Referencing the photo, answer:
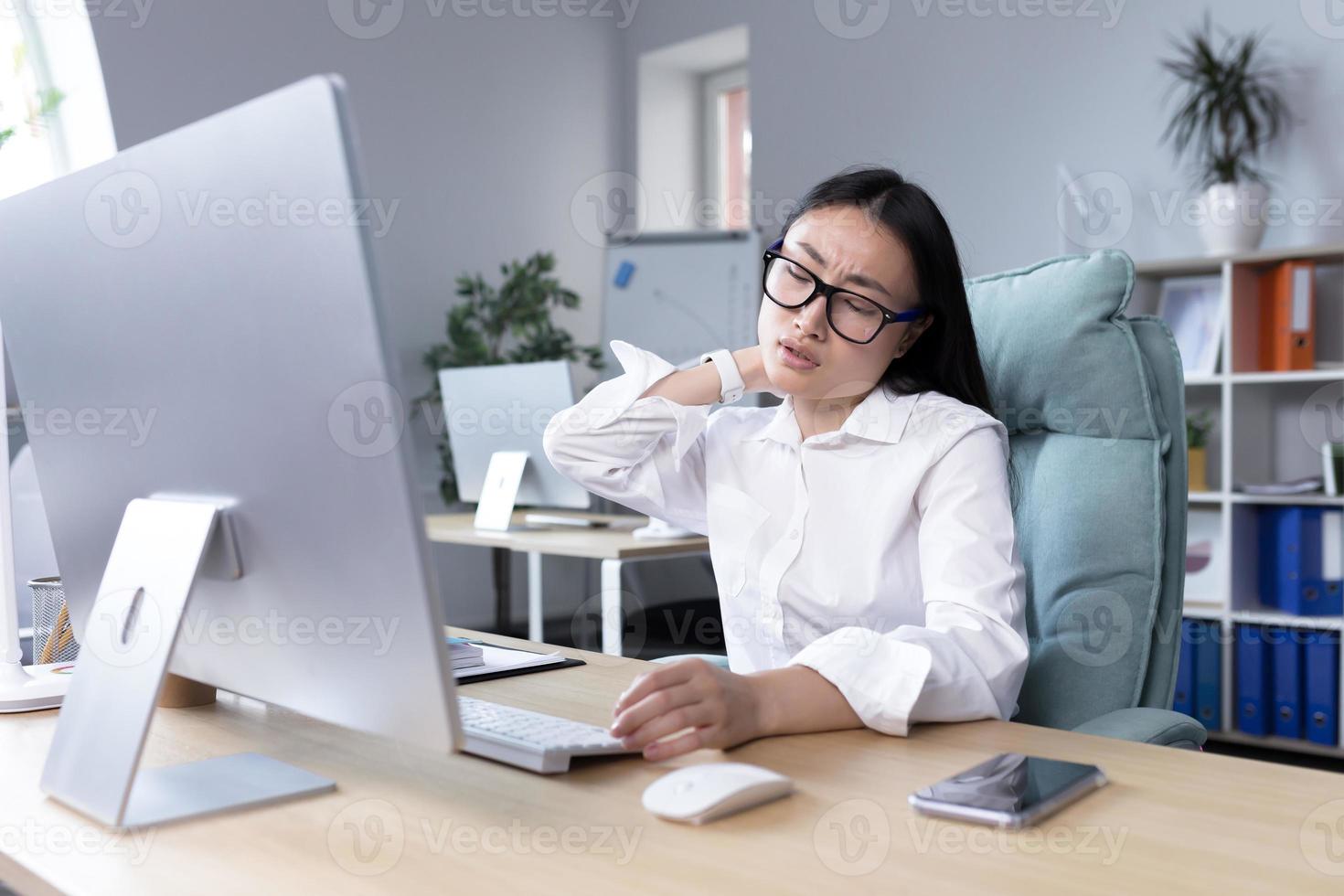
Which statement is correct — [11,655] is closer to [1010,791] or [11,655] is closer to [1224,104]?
[1010,791]

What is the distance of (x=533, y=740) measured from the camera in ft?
2.75

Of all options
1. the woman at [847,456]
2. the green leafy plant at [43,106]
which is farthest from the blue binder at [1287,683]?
the green leafy plant at [43,106]

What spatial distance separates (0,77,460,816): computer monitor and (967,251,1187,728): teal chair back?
35.4 inches

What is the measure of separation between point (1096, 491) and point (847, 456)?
30 centimetres

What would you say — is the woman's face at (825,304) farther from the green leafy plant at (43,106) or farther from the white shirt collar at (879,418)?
the green leafy plant at (43,106)

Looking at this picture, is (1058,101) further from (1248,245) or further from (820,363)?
(820,363)

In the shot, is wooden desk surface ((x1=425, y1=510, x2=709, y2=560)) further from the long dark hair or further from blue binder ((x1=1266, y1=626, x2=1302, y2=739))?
blue binder ((x1=1266, y1=626, x2=1302, y2=739))

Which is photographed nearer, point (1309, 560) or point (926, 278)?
point (926, 278)

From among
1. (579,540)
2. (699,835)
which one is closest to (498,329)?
(579,540)

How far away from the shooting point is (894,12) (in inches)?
174

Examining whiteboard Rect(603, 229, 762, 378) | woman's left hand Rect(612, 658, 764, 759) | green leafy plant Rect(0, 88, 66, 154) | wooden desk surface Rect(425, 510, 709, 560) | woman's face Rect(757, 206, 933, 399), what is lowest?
wooden desk surface Rect(425, 510, 709, 560)

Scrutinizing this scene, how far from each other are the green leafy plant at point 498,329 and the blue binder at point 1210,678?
2.53 meters

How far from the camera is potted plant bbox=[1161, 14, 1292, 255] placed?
333cm

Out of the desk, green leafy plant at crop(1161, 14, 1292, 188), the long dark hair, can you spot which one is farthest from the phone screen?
green leafy plant at crop(1161, 14, 1292, 188)
